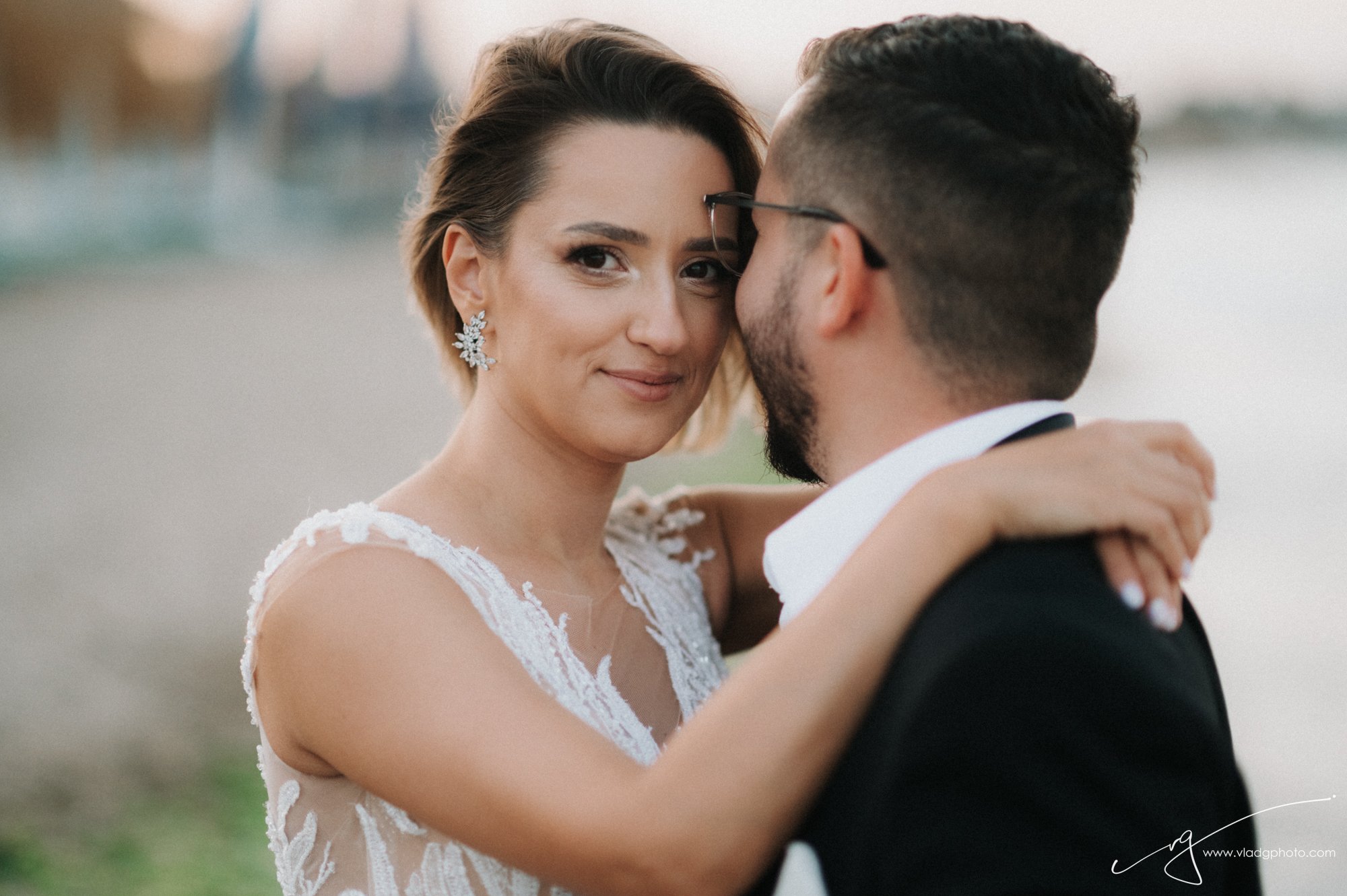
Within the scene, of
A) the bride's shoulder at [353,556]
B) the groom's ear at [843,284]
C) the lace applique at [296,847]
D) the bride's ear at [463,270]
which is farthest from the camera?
the bride's ear at [463,270]

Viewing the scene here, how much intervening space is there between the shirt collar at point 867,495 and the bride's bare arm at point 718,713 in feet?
0.39

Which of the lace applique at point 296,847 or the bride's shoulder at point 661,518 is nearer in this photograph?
the lace applique at point 296,847

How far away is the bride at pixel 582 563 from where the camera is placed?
182cm

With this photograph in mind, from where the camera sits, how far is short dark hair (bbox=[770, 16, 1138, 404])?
2043 millimetres

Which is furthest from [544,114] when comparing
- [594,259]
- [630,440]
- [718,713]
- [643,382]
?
[718,713]

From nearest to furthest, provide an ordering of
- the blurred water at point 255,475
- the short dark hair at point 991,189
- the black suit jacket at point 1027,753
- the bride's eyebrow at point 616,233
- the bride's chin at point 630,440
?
the black suit jacket at point 1027,753 → the short dark hair at point 991,189 → the bride's eyebrow at point 616,233 → the bride's chin at point 630,440 → the blurred water at point 255,475

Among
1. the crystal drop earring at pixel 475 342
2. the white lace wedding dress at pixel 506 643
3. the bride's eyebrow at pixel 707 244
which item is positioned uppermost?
the bride's eyebrow at pixel 707 244

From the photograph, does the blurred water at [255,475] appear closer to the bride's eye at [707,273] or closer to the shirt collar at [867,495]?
the shirt collar at [867,495]

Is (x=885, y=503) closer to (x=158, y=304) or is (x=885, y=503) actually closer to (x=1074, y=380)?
(x=1074, y=380)

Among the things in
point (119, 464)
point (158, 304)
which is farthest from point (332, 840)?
point (158, 304)

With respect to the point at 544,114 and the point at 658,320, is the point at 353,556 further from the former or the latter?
the point at 544,114

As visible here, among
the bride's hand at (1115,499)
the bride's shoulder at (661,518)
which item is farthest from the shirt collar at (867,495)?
the bride's shoulder at (661,518)

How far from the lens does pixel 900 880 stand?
165cm
